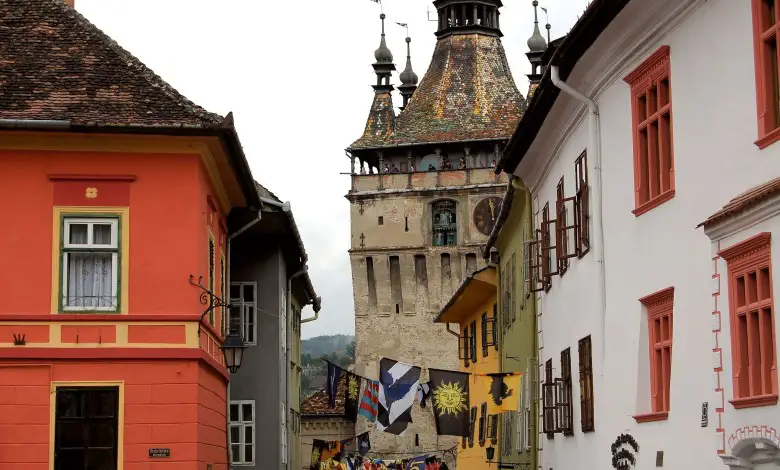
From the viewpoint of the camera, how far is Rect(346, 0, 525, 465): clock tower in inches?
3292

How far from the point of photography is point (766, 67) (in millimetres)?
11305

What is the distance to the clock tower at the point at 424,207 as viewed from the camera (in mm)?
83625

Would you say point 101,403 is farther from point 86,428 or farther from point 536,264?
point 536,264

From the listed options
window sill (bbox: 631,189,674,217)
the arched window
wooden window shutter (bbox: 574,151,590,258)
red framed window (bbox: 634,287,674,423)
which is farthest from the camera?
the arched window

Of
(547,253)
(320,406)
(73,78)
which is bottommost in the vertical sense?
(547,253)

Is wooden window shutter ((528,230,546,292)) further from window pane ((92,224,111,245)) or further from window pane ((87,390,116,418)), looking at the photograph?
window pane ((87,390,116,418))

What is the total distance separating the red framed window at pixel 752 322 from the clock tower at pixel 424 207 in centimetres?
6820

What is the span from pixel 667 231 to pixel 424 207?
234 feet

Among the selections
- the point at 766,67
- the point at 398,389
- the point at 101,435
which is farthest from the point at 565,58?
the point at 398,389

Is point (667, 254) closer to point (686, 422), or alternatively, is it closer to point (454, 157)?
point (686, 422)

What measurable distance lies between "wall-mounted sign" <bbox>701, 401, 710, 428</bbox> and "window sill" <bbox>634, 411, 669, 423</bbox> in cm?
143

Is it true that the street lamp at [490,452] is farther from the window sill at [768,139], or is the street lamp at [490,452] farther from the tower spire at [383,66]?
the tower spire at [383,66]

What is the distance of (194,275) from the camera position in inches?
763

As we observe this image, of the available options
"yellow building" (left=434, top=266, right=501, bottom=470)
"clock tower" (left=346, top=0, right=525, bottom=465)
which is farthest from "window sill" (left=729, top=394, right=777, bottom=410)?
"clock tower" (left=346, top=0, right=525, bottom=465)
